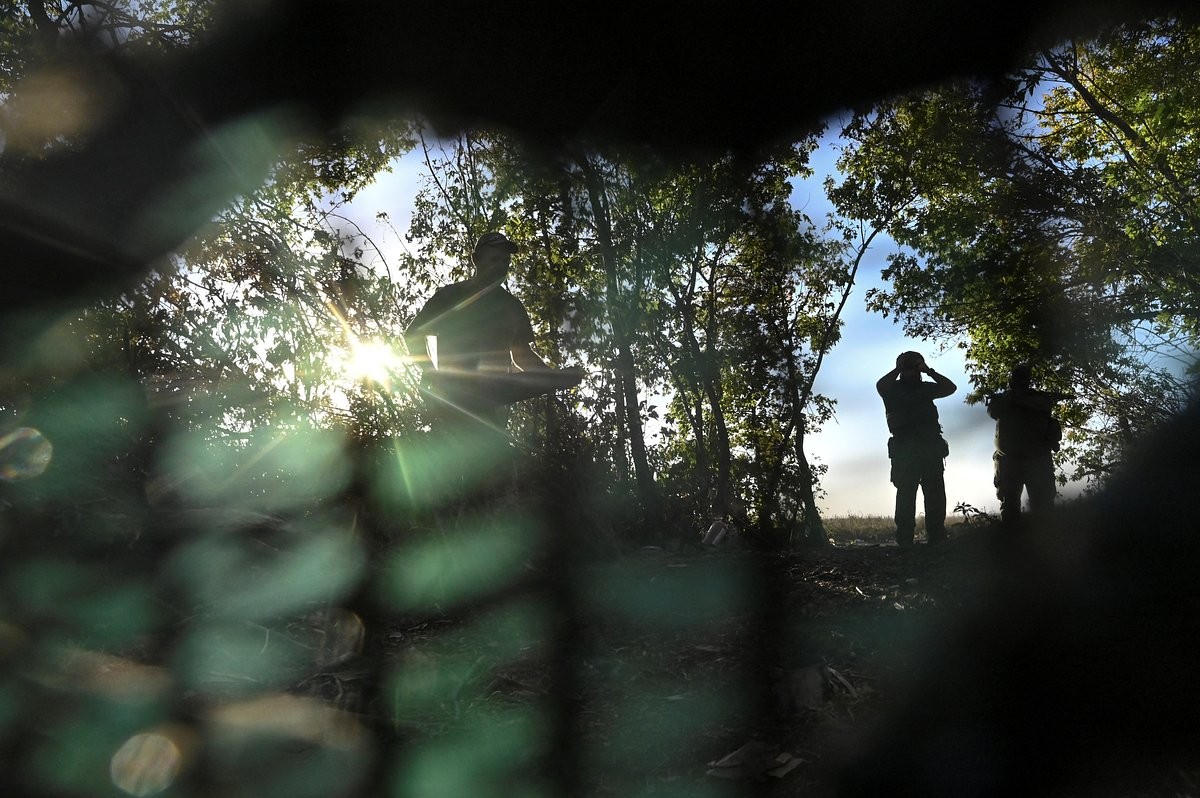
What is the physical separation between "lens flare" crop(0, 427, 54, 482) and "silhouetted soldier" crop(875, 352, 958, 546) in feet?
24.1

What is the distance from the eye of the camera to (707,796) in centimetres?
308

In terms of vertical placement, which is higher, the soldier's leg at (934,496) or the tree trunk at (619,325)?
the tree trunk at (619,325)

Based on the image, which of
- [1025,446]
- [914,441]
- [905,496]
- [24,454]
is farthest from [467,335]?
[1025,446]

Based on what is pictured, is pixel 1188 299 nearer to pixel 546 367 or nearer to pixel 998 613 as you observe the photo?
pixel 998 613

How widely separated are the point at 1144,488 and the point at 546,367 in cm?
509

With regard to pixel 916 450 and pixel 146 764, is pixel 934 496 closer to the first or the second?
pixel 916 450

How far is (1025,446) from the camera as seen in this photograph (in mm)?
7184

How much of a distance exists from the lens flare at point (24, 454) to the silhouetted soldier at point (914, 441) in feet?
24.1

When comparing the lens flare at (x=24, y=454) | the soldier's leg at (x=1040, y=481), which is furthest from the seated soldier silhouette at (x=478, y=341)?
the soldier's leg at (x=1040, y=481)

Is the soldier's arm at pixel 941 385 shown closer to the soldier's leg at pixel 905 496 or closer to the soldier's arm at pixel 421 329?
the soldier's leg at pixel 905 496

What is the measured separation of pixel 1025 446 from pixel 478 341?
5288 mm

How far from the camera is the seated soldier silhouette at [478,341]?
517 centimetres

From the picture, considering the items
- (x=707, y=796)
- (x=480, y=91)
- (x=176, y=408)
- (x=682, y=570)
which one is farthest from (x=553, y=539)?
(x=176, y=408)

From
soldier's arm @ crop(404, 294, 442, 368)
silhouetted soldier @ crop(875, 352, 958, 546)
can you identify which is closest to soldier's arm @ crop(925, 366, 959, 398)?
silhouetted soldier @ crop(875, 352, 958, 546)
